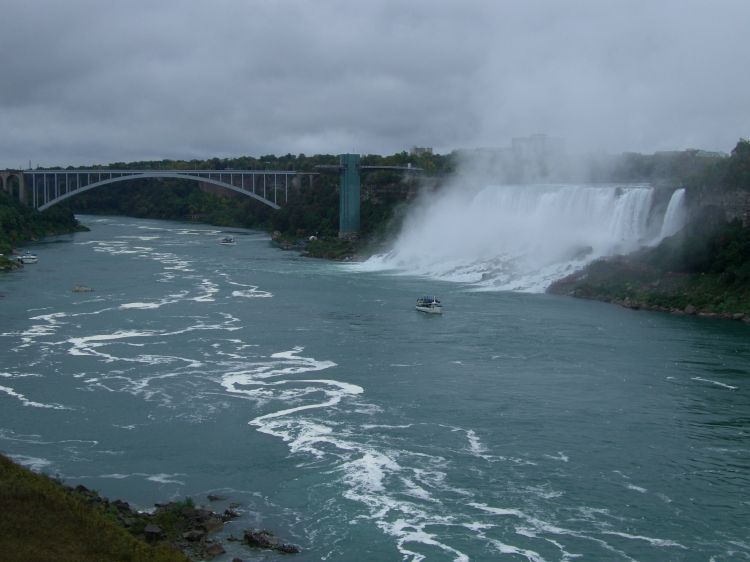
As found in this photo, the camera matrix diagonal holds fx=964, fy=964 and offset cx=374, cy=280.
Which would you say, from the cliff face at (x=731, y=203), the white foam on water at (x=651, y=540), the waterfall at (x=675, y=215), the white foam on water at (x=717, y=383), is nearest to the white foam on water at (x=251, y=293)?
the waterfall at (x=675, y=215)

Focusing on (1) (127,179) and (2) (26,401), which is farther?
(1) (127,179)

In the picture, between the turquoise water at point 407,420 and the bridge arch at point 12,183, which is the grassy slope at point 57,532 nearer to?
the turquoise water at point 407,420

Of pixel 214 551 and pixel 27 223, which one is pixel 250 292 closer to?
pixel 214 551

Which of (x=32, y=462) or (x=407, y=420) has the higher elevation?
(x=407, y=420)

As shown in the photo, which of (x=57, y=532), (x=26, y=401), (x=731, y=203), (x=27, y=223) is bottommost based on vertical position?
(x=26, y=401)

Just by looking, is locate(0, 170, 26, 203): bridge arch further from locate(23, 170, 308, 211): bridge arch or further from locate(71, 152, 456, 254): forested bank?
locate(71, 152, 456, 254): forested bank

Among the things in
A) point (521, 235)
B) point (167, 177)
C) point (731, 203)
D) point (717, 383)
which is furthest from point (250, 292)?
point (167, 177)

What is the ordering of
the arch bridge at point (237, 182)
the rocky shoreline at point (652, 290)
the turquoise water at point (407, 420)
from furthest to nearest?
the arch bridge at point (237, 182) < the rocky shoreline at point (652, 290) < the turquoise water at point (407, 420)
